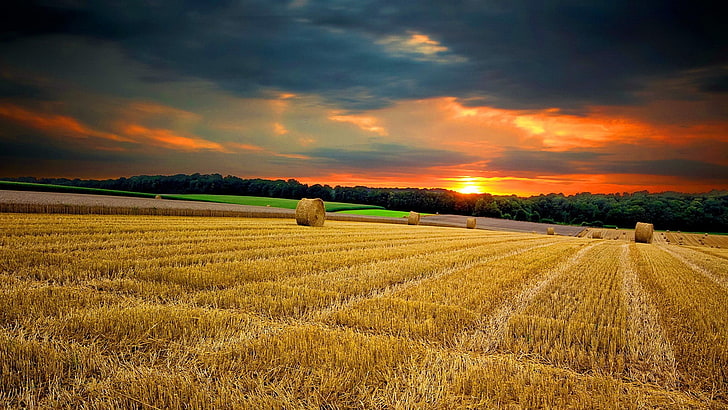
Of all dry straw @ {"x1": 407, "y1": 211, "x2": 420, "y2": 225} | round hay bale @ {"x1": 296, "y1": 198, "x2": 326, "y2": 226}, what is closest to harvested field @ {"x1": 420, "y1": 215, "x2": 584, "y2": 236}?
dry straw @ {"x1": 407, "y1": 211, "x2": 420, "y2": 225}

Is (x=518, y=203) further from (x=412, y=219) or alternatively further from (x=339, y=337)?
(x=339, y=337)

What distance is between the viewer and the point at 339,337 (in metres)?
4.03

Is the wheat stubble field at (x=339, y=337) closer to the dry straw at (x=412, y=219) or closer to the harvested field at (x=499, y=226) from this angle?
the dry straw at (x=412, y=219)

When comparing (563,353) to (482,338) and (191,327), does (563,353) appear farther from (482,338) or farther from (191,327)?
(191,327)

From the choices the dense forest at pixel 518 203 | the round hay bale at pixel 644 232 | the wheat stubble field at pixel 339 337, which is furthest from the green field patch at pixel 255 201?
the wheat stubble field at pixel 339 337

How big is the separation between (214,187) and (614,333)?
76.8 metres

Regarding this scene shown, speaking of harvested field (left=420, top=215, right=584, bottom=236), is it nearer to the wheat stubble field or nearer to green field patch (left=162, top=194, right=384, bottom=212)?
green field patch (left=162, top=194, right=384, bottom=212)

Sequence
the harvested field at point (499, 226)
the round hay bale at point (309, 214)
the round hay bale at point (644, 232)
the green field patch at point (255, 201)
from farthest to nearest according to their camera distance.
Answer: the green field patch at point (255, 201), the harvested field at point (499, 226), the round hay bale at point (644, 232), the round hay bale at point (309, 214)

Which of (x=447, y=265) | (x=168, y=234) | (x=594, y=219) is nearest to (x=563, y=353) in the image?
(x=447, y=265)

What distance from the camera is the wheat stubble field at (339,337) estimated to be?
2986 mm

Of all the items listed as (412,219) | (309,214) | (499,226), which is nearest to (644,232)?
(412,219)

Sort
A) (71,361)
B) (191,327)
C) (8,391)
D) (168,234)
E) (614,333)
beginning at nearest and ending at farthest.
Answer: (8,391), (71,361), (191,327), (614,333), (168,234)

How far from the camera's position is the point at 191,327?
4219 millimetres

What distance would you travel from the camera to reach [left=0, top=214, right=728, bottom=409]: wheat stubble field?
2986 mm
